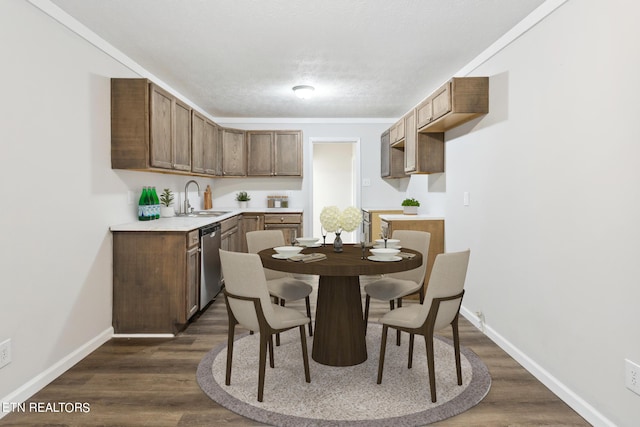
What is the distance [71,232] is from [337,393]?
2062 millimetres

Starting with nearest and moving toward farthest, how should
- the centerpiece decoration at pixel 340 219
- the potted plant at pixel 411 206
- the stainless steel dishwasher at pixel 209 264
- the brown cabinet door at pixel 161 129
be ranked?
1. the centerpiece decoration at pixel 340 219
2. the brown cabinet door at pixel 161 129
3. the stainless steel dishwasher at pixel 209 264
4. the potted plant at pixel 411 206

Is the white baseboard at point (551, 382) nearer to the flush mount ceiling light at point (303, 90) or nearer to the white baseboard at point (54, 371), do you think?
the flush mount ceiling light at point (303, 90)

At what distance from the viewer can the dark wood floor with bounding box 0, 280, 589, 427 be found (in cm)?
212

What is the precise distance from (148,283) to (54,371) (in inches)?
36.4

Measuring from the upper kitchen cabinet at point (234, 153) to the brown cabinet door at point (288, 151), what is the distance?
49 cm

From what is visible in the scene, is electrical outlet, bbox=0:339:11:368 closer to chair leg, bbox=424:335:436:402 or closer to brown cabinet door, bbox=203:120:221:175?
chair leg, bbox=424:335:436:402

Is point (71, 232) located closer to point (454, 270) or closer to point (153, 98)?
point (153, 98)

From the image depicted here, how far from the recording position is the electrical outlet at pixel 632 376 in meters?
1.86

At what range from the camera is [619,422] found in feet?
6.46

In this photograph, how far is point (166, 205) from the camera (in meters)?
4.52

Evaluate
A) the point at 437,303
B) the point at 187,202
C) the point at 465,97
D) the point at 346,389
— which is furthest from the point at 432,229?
the point at 187,202

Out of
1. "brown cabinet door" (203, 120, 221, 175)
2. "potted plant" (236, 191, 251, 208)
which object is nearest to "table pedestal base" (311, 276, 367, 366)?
"brown cabinet door" (203, 120, 221, 175)

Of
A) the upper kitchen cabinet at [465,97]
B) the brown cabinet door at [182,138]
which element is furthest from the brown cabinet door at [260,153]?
the upper kitchen cabinet at [465,97]

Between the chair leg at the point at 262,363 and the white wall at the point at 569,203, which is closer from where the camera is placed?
the white wall at the point at 569,203
